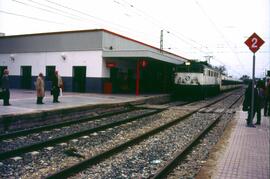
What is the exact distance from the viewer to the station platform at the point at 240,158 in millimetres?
5945

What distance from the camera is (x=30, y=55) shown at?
106ft

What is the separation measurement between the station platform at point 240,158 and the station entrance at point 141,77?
18128mm

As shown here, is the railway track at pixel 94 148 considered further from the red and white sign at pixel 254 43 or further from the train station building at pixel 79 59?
the train station building at pixel 79 59

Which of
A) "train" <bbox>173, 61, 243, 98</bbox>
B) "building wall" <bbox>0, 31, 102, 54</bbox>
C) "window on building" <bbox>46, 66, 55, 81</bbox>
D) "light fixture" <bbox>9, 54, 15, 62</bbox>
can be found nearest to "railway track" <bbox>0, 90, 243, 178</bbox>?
"train" <bbox>173, 61, 243, 98</bbox>

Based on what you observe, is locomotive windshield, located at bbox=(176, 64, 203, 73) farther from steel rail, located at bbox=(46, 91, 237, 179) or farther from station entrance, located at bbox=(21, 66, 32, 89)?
steel rail, located at bbox=(46, 91, 237, 179)

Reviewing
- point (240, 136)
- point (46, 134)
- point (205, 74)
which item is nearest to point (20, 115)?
point (46, 134)

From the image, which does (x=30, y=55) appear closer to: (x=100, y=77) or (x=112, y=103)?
(x=100, y=77)

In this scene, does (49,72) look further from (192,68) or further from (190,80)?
(192,68)

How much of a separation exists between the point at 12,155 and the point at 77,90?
22211mm

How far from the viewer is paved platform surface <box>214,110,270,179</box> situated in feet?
19.5

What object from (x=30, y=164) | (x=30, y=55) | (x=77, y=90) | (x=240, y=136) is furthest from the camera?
(x=30, y=55)

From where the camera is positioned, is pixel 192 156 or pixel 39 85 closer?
pixel 192 156

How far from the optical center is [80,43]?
29.0m

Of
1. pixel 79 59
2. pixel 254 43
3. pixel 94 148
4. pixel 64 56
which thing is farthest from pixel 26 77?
pixel 94 148
